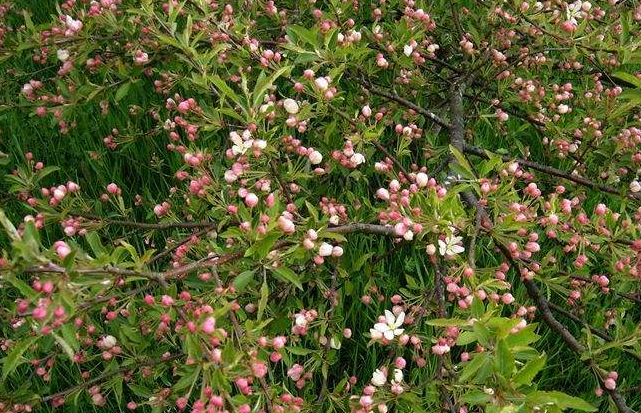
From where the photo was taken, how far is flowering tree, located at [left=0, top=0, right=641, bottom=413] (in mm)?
1582

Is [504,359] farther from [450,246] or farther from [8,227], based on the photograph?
[8,227]

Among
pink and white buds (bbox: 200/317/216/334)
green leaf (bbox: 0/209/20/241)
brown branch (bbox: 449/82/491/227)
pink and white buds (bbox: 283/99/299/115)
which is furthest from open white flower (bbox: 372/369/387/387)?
green leaf (bbox: 0/209/20/241)

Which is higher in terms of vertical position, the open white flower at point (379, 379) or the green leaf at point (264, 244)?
the green leaf at point (264, 244)

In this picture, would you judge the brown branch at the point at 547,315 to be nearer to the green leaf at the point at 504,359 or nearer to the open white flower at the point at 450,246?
the open white flower at the point at 450,246

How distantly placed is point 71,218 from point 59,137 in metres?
1.50

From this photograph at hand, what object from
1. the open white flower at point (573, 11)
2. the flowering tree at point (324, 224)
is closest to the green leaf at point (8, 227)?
the flowering tree at point (324, 224)

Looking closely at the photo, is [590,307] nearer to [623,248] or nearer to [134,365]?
[623,248]

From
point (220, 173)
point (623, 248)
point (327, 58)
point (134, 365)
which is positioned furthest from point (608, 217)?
point (134, 365)

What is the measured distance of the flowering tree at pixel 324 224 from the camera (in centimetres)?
158

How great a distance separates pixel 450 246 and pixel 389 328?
28 centimetres

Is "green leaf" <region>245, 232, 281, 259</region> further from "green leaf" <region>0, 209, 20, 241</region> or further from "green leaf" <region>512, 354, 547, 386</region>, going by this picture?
"green leaf" <region>512, 354, 547, 386</region>

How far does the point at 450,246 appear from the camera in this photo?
1.83m

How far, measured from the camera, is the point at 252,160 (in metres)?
2.08

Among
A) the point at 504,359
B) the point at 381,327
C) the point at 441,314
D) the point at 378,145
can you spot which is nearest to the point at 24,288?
the point at 381,327
